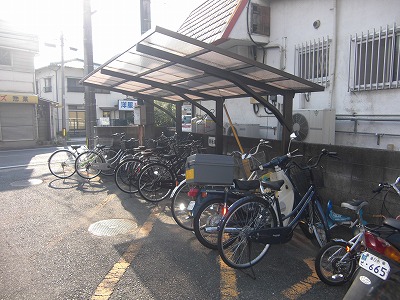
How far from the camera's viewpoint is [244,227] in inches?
145

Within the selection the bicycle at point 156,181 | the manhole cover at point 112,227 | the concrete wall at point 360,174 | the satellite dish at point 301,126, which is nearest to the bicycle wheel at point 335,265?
the concrete wall at point 360,174

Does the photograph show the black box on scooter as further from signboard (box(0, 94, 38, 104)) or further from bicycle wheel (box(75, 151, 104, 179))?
signboard (box(0, 94, 38, 104))

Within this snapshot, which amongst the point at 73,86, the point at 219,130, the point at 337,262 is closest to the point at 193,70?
the point at 219,130

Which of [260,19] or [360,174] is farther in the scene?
[260,19]

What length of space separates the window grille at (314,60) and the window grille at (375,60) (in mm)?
629

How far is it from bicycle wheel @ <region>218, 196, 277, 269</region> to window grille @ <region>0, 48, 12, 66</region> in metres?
21.3

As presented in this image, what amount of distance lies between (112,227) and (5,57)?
19632 mm

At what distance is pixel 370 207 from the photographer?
470 cm

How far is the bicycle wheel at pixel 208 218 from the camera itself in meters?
4.05

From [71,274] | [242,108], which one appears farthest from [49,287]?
[242,108]

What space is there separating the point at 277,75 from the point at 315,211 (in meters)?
2.13

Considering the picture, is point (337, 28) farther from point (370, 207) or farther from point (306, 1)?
point (370, 207)

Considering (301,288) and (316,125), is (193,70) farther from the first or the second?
(301,288)

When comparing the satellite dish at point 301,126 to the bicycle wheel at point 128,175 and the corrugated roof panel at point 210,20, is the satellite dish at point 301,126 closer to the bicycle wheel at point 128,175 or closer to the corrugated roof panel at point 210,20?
the corrugated roof panel at point 210,20
